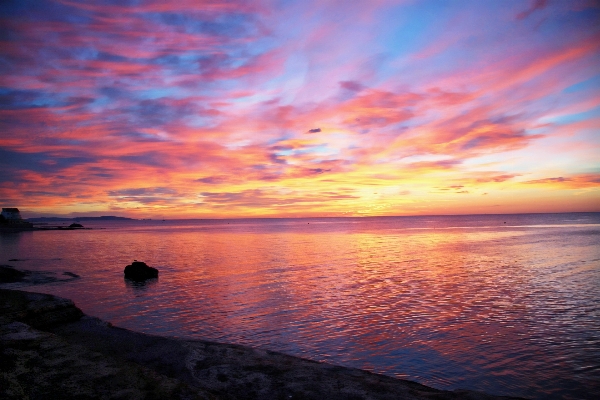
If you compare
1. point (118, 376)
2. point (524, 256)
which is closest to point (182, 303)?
point (118, 376)

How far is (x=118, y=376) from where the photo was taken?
27.8 ft

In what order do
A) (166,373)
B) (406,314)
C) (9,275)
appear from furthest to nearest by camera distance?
(9,275), (406,314), (166,373)

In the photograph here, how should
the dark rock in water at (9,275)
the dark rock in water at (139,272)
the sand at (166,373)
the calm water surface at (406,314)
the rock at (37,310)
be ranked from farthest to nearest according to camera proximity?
the dark rock in water at (139,272) → the dark rock in water at (9,275) → the rock at (37,310) → the calm water surface at (406,314) → the sand at (166,373)

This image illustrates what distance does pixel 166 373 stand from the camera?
10344 mm

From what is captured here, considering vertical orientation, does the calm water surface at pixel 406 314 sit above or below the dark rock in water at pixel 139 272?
below

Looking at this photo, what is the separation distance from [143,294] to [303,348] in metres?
15.8

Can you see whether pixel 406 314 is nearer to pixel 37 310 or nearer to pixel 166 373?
pixel 166 373

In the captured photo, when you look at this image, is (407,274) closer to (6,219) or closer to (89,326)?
(89,326)

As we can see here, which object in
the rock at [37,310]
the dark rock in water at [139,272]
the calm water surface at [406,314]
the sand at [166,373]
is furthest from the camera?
the dark rock in water at [139,272]

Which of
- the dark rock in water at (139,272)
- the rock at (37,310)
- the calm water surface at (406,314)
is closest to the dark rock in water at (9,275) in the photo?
the calm water surface at (406,314)

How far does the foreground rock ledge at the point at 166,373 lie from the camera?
782 centimetres

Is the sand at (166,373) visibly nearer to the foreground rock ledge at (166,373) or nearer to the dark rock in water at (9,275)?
the foreground rock ledge at (166,373)

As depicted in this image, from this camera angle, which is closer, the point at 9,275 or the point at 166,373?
the point at 166,373

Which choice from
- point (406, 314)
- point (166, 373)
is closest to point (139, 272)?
point (166, 373)
